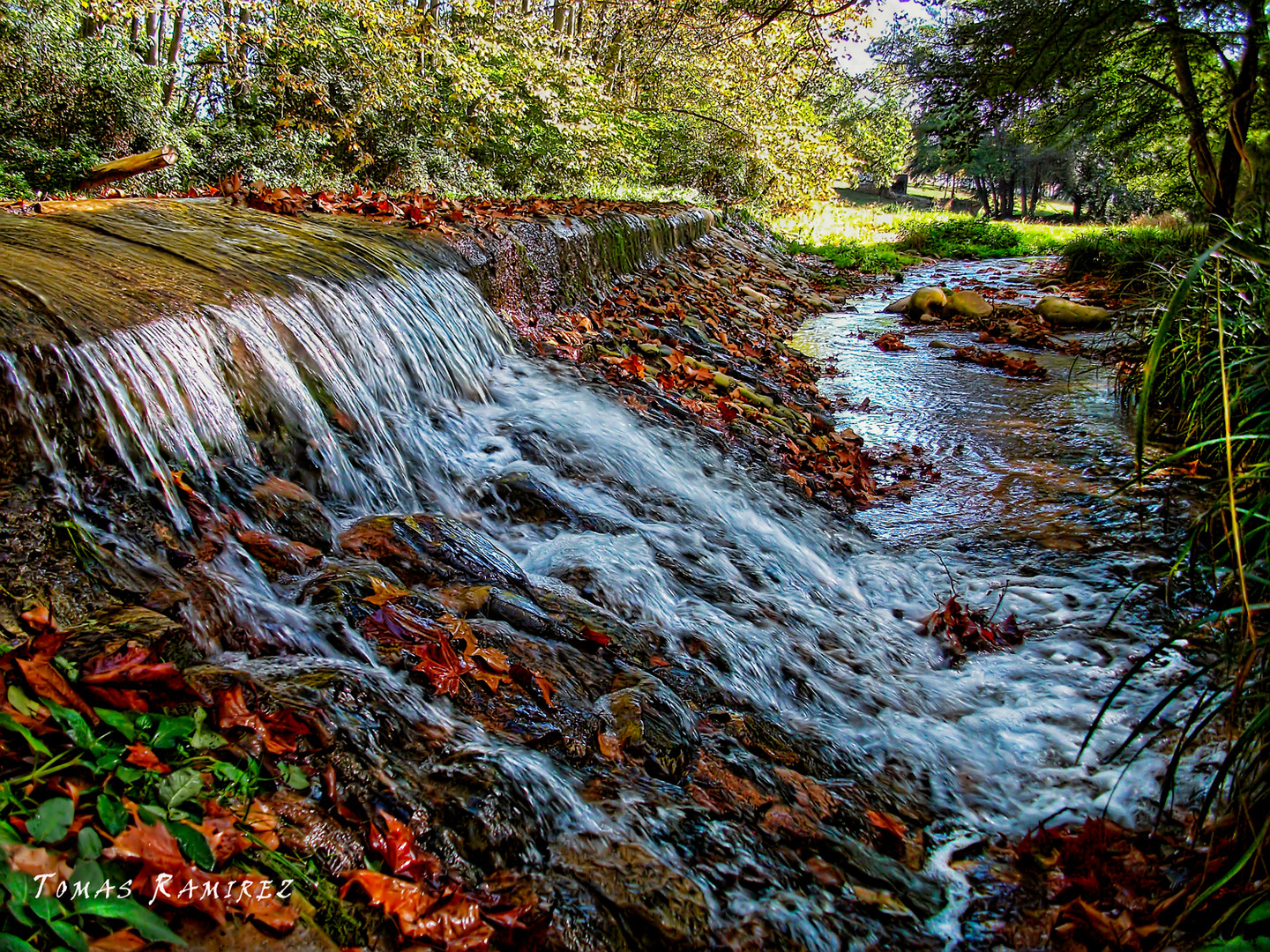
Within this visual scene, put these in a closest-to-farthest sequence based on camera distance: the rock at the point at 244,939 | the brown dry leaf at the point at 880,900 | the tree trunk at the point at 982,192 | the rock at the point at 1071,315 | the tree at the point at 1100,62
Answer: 1. the rock at the point at 244,939
2. the brown dry leaf at the point at 880,900
3. the tree at the point at 1100,62
4. the rock at the point at 1071,315
5. the tree trunk at the point at 982,192

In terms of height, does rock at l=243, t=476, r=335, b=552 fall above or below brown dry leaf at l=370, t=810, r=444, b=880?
above

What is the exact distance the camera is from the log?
6193mm

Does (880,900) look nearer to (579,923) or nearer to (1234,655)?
(579,923)

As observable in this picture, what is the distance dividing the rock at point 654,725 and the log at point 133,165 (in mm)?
5671

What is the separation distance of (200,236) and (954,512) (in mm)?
5039

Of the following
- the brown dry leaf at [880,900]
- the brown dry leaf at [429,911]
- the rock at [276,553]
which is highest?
the rock at [276,553]

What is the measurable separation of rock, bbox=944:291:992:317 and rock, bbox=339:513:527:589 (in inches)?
448

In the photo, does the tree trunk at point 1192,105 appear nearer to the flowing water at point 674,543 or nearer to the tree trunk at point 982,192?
the flowing water at point 674,543

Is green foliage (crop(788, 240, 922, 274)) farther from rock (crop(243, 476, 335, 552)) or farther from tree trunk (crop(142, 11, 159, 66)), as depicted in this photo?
rock (crop(243, 476, 335, 552))

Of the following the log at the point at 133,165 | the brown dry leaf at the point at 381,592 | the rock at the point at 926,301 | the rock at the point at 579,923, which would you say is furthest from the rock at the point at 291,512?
the rock at the point at 926,301

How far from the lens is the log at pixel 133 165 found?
619 centimetres

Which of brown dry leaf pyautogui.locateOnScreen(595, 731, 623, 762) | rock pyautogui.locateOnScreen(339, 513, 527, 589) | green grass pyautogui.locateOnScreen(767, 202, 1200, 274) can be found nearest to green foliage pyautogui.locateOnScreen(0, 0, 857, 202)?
green grass pyautogui.locateOnScreen(767, 202, 1200, 274)

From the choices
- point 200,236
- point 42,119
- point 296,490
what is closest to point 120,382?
point 296,490

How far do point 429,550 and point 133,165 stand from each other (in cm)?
540
